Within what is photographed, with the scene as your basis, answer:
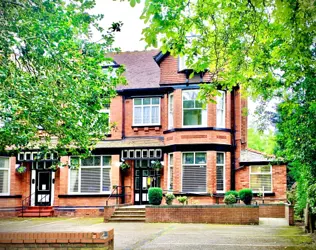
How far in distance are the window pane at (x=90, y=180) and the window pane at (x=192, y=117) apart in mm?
6103

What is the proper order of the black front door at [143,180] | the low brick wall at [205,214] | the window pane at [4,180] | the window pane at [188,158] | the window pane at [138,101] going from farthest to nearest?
the window pane at [138,101] → the window pane at [4,180] → the black front door at [143,180] → the window pane at [188,158] → the low brick wall at [205,214]

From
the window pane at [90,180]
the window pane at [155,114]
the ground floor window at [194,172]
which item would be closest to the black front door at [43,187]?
the window pane at [90,180]

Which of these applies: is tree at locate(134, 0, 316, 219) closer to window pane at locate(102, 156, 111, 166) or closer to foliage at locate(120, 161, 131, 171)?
foliage at locate(120, 161, 131, 171)

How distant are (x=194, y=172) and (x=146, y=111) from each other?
4970 mm

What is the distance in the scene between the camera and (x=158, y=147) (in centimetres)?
2592

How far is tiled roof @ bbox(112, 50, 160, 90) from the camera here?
27.7 metres

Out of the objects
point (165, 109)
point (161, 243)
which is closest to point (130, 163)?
point (165, 109)

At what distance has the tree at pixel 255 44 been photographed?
9.04 meters

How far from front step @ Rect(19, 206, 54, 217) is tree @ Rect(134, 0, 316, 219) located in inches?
623

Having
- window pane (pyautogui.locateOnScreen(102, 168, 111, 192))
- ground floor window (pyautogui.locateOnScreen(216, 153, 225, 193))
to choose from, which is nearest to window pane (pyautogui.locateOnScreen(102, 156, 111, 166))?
window pane (pyautogui.locateOnScreen(102, 168, 111, 192))

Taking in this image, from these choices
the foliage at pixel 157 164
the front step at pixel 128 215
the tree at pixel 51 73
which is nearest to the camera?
the tree at pixel 51 73

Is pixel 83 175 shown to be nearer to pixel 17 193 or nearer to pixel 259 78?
pixel 17 193

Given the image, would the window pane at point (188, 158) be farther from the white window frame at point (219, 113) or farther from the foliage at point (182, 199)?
the foliage at point (182, 199)

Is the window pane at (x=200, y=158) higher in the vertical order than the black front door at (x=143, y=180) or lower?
higher
